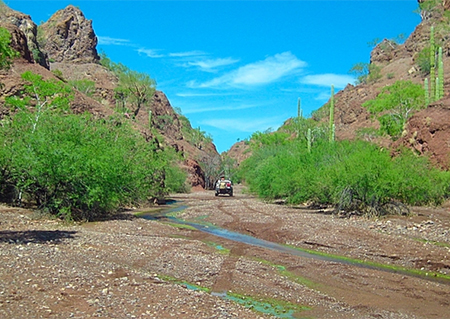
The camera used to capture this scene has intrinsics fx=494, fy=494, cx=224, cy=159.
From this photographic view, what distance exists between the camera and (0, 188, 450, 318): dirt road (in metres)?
9.30

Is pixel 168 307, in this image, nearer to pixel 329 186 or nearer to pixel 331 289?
pixel 331 289

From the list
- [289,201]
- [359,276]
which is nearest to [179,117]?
[289,201]

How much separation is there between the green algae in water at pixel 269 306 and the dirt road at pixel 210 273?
0.07ft

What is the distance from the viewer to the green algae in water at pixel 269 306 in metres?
9.74

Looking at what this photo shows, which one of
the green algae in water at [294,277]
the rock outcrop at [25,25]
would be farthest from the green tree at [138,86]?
the green algae in water at [294,277]

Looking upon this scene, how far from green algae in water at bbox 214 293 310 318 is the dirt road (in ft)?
0.07

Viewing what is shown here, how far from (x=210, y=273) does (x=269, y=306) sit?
3.05 metres

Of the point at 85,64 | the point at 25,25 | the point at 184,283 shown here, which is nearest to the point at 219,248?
the point at 184,283

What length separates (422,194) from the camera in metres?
27.9

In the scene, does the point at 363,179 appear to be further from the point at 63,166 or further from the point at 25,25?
the point at 25,25

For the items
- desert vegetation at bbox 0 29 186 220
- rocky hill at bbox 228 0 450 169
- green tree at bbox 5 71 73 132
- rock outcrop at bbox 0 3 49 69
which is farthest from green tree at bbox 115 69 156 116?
desert vegetation at bbox 0 29 186 220

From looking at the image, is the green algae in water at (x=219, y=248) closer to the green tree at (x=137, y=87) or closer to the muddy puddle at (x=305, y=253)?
the muddy puddle at (x=305, y=253)

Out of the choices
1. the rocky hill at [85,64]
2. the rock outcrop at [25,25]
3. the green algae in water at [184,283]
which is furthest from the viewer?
the rocky hill at [85,64]

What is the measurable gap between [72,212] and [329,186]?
46.3 feet
